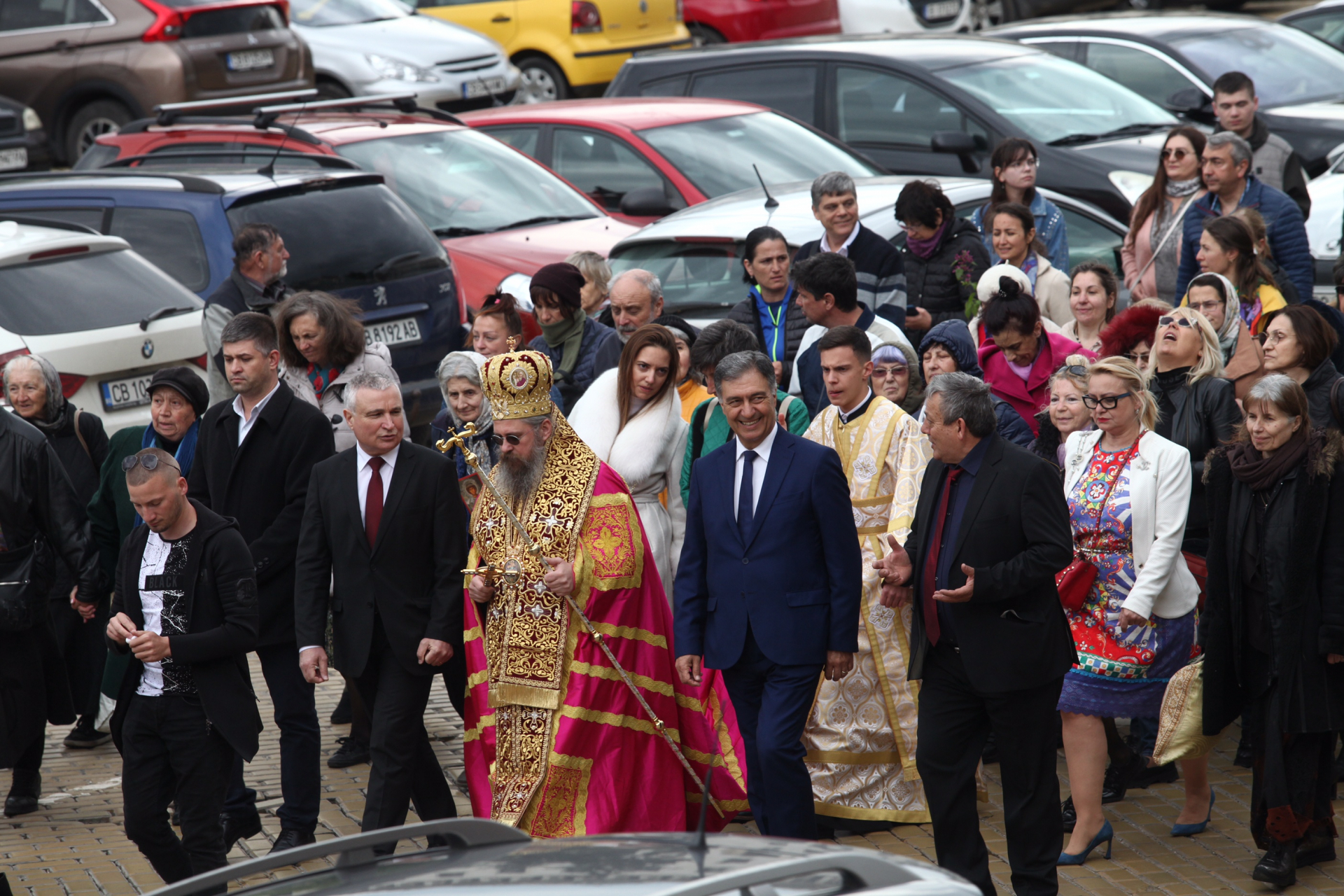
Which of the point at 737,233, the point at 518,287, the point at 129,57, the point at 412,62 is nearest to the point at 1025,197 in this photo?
the point at 737,233

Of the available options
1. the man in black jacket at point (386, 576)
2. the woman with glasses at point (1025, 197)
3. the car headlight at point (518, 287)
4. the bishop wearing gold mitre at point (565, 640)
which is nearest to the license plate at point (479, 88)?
the car headlight at point (518, 287)

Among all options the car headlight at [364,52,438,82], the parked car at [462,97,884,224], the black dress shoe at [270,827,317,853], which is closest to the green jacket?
the black dress shoe at [270,827,317,853]

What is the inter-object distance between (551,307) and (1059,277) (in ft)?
8.94

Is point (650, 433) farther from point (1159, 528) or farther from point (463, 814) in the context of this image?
point (1159, 528)

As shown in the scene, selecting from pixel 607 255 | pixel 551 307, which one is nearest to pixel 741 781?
pixel 551 307

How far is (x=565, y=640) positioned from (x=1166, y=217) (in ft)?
16.3

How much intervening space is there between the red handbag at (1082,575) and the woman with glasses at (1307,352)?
0.97 meters

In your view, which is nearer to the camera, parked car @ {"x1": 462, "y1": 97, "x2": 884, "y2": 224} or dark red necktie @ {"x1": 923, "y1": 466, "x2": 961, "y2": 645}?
dark red necktie @ {"x1": 923, "y1": 466, "x2": 961, "y2": 645}

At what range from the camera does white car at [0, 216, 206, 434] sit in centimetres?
916

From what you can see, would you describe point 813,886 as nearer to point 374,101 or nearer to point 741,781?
point 741,781

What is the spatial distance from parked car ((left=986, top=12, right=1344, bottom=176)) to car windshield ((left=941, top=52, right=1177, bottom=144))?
607mm

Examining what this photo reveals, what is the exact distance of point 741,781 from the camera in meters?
6.85

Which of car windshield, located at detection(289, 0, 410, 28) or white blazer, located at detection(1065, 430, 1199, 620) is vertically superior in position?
car windshield, located at detection(289, 0, 410, 28)

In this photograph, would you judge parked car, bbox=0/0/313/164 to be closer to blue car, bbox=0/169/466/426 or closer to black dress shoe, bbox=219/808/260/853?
blue car, bbox=0/169/466/426
